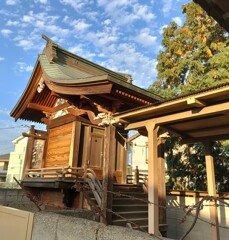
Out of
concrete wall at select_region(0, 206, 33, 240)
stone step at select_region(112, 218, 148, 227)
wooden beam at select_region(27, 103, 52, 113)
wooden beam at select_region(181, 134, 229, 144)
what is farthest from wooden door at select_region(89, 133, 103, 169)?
concrete wall at select_region(0, 206, 33, 240)

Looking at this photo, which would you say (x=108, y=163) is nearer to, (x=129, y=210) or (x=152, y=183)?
(x=152, y=183)

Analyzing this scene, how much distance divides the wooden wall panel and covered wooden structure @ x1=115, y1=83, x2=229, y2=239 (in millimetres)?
3645

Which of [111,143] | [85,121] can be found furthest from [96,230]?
[85,121]

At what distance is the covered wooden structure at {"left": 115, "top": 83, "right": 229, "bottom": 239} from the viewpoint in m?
4.42

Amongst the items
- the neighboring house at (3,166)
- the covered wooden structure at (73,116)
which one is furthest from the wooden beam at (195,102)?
the neighboring house at (3,166)

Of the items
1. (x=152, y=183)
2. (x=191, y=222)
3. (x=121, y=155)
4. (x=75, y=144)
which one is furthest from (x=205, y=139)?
(x=75, y=144)

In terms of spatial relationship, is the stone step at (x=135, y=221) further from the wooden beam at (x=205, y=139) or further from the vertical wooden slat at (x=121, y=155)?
the wooden beam at (x=205, y=139)

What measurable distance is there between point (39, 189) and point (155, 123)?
6080mm

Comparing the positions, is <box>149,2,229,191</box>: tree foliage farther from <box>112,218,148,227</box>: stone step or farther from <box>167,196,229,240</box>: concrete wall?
<box>112,218,148,227</box>: stone step

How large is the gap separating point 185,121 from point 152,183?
5.39 ft

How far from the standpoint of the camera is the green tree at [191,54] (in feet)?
37.2

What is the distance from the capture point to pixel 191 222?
7.95m

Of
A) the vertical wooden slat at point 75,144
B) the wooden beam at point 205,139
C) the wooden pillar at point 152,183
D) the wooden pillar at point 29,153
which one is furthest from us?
the wooden pillar at point 29,153

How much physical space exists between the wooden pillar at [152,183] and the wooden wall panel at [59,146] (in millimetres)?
4295
